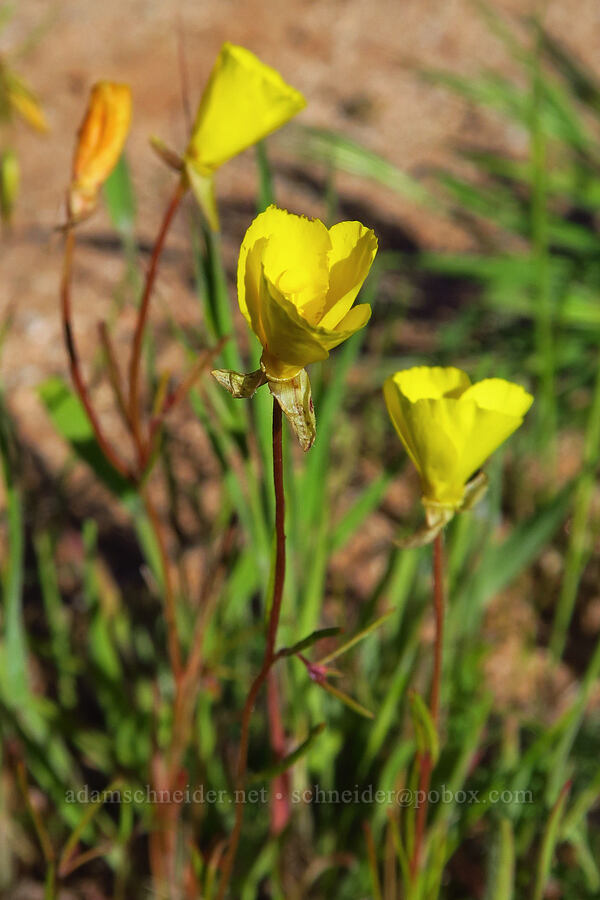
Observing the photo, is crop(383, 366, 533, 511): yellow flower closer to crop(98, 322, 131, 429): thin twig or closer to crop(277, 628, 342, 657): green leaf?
Answer: crop(277, 628, 342, 657): green leaf

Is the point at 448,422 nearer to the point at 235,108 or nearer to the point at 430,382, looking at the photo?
the point at 430,382

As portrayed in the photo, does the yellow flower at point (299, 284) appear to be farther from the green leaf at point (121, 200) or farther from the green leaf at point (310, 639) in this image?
the green leaf at point (121, 200)

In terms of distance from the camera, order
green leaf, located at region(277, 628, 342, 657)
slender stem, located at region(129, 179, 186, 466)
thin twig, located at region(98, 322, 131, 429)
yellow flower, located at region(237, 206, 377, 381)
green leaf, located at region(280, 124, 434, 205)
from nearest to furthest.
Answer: yellow flower, located at region(237, 206, 377, 381) → green leaf, located at region(277, 628, 342, 657) → slender stem, located at region(129, 179, 186, 466) → thin twig, located at region(98, 322, 131, 429) → green leaf, located at region(280, 124, 434, 205)

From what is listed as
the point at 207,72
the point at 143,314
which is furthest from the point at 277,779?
the point at 207,72

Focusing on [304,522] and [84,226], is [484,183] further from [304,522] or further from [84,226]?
[304,522]

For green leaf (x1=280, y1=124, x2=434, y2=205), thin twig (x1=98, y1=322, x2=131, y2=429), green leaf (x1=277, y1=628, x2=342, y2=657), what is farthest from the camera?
green leaf (x1=280, y1=124, x2=434, y2=205)

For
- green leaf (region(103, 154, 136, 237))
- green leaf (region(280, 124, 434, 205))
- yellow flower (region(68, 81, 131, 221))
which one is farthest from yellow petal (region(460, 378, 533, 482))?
green leaf (region(280, 124, 434, 205))

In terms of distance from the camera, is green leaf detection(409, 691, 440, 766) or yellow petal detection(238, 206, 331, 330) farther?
green leaf detection(409, 691, 440, 766)
